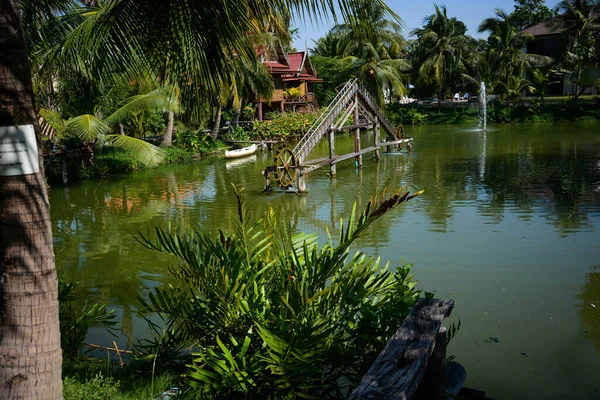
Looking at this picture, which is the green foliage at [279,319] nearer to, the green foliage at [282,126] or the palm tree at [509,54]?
the green foliage at [282,126]

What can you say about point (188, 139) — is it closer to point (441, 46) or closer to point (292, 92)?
point (292, 92)

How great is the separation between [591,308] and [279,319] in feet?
17.0

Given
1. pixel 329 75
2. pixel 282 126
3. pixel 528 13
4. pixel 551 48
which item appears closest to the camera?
pixel 282 126

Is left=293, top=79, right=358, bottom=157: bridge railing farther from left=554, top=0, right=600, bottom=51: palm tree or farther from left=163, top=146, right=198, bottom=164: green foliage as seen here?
left=554, top=0, right=600, bottom=51: palm tree

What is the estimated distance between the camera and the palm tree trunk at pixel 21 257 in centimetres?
288

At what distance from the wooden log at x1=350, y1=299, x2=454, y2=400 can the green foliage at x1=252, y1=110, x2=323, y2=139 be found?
28.6 metres

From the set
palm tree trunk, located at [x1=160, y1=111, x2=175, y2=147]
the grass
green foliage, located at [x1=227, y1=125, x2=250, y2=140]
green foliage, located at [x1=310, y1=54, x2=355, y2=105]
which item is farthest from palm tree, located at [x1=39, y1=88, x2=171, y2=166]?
green foliage, located at [x1=310, y1=54, x2=355, y2=105]

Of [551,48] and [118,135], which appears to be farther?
[551,48]

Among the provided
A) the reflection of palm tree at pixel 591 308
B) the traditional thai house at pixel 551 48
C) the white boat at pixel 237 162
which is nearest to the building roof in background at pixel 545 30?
the traditional thai house at pixel 551 48

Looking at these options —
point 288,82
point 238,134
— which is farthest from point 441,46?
point 238,134

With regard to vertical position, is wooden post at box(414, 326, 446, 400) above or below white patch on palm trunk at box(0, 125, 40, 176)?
below

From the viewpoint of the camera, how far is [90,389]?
3.89m

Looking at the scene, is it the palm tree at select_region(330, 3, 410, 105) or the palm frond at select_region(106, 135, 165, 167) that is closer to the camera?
the palm frond at select_region(106, 135, 165, 167)

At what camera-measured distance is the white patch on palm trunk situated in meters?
2.86
